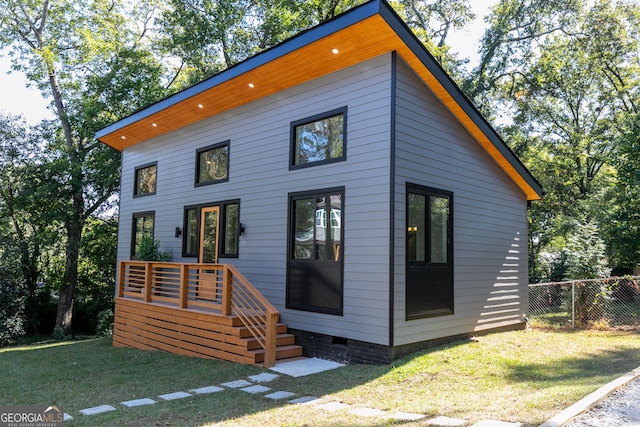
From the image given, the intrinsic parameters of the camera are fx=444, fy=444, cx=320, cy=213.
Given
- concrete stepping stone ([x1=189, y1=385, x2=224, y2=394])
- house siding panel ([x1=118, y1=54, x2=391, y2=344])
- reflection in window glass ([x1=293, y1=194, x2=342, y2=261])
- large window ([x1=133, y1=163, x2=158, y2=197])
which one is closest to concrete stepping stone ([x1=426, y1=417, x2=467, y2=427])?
house siding panel ([x1=118, y1=54, x2=391, y2=344])

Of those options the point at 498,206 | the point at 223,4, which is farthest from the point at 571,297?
the point at 223,4

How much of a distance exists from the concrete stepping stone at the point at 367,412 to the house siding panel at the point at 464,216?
6.13 feet

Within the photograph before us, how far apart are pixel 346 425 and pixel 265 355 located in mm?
2687

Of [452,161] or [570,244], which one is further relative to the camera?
[570,244]

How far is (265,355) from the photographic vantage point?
6.25 m

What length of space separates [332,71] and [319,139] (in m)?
1.10

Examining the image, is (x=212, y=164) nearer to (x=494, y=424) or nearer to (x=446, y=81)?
(x=446, y=81)

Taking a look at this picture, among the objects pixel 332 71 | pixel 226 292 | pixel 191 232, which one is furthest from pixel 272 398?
pixel 191 232

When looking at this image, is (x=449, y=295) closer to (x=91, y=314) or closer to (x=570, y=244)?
(x=570, y=244)

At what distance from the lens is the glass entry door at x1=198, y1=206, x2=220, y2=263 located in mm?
9211

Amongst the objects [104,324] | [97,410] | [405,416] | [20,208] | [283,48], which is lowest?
[104,324]

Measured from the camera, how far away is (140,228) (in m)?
11.7

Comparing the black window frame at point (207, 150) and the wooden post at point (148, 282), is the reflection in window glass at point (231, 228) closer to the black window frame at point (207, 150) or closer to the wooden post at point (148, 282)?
the black window frame at point (207, 150)

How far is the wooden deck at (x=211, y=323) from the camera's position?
21.4 feet
